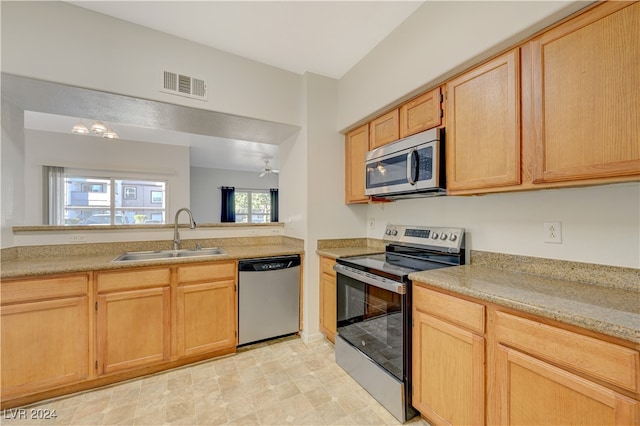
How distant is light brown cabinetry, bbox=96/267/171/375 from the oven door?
141 centimetres

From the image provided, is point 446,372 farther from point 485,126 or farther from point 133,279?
point 133,279

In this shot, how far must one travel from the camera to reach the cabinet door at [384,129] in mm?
2117

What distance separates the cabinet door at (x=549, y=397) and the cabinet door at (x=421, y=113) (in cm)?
140

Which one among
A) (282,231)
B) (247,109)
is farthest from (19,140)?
(282,231)

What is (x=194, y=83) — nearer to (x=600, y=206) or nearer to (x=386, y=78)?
(x=386, y=78)

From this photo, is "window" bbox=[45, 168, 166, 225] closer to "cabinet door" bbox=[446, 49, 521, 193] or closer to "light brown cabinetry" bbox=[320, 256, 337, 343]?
"light brown cabinetry" bbox=[320, 256, 337, 343]

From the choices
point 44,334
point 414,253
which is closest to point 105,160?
point 44,334

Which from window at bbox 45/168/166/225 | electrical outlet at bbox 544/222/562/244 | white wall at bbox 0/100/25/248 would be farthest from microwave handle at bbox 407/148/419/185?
window at bbox 45/168/166/225

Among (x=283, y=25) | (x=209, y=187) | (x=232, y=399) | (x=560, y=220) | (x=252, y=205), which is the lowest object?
(x=232, y=399)

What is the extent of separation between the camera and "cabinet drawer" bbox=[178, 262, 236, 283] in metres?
2.13

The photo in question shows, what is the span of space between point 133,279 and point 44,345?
1.99ft

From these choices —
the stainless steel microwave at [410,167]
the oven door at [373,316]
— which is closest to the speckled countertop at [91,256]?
the oven door at [373,316]

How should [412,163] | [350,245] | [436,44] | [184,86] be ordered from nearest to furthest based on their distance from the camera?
[436,44] → [412,163] → [184,86] → [350,245]

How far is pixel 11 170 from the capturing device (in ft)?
6.73
